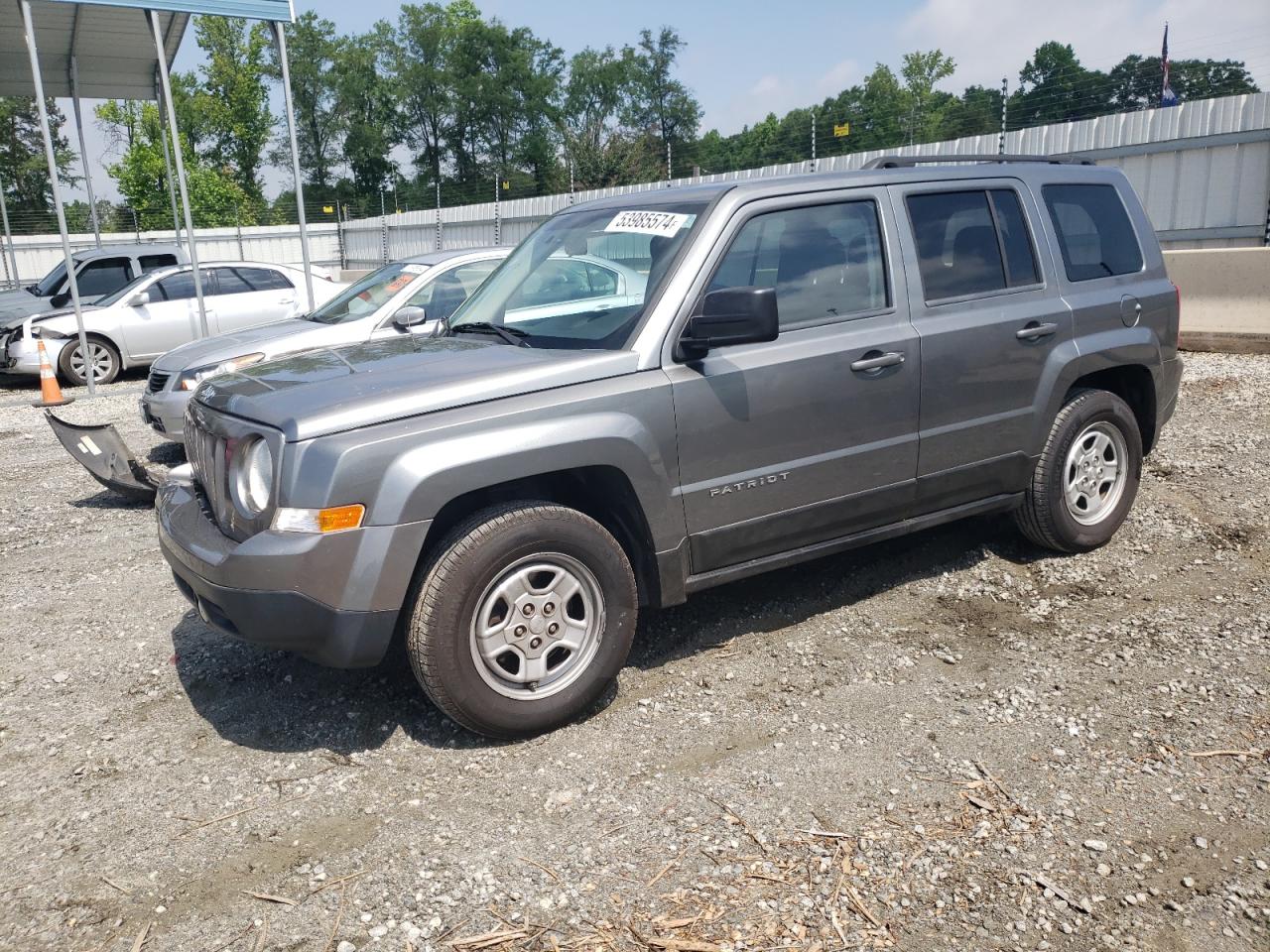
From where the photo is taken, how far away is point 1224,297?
1045 centimetres

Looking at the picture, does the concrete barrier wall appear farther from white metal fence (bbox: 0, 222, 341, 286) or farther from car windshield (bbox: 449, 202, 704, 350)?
white metal fence (bbox: 0, 222, 341, 286)

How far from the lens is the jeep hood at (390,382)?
333 cm

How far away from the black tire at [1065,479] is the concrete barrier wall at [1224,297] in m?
6.26

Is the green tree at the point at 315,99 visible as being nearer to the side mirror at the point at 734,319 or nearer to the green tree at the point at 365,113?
the green tree at the point at 365,113

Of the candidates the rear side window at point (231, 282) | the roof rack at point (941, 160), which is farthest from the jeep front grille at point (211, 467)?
the rear side window at point (231, 282)

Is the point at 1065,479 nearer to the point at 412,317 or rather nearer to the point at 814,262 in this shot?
the point at 814,262

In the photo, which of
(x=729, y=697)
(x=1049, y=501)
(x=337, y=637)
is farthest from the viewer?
(x=1049, y=501)

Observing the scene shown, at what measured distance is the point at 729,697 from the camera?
12.9 feet

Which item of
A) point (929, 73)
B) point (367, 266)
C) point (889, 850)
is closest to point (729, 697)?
point (889, 850)

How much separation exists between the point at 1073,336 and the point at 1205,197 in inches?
396

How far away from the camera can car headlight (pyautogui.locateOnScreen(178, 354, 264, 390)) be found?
8.12 meters

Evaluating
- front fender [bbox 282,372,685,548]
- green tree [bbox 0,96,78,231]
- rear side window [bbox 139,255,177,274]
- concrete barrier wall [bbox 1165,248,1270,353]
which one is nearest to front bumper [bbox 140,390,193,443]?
front fender [bbox 282,372,685,548]

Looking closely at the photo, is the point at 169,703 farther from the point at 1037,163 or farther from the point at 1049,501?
the point at 1037,163

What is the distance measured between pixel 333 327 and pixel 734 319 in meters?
5.69
